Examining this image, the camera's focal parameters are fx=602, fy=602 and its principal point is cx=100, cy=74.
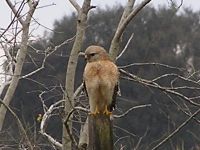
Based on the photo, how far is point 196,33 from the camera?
940 inches

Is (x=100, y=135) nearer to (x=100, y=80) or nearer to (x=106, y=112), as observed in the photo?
(x=106, y=112)

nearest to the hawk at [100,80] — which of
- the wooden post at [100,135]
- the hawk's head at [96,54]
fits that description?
the hawk's head at [96,54]

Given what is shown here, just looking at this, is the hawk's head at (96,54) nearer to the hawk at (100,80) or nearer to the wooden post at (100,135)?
the hawk at (100,80)

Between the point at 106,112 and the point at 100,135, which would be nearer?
the point at 100,135

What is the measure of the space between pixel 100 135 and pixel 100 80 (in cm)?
43

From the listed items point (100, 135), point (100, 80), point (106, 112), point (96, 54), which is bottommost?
point (100, 135)

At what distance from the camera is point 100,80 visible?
3428 millimetres

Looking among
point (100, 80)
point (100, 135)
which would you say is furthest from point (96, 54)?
point (100, 135)

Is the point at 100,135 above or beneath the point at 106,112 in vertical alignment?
beneath

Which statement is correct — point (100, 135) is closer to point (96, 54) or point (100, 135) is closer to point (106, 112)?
point (106, 112)

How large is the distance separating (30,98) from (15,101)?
1.15m

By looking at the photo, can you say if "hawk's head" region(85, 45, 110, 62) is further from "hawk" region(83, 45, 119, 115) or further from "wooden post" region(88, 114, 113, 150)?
"wooden post" region(88, 114, 113, 150)

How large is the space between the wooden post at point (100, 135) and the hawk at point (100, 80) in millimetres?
180

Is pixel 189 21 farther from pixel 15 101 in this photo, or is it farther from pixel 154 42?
pixel 15 101
